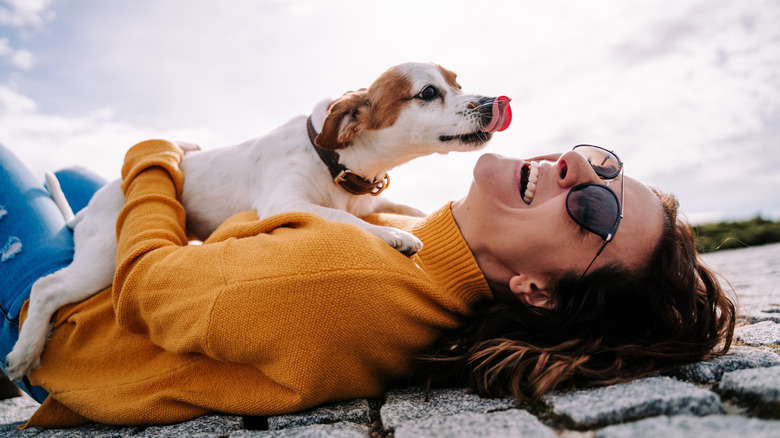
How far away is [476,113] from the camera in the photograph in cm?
260

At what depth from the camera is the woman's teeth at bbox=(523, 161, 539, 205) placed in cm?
183

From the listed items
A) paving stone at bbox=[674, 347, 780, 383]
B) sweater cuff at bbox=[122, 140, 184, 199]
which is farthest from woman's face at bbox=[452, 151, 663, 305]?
sweater cuff at bbox=[122, 140, 184, 199]

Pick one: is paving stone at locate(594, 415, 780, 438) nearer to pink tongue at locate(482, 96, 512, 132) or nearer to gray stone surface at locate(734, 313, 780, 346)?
gray stone surface at locate(734, 313, 780, 346)

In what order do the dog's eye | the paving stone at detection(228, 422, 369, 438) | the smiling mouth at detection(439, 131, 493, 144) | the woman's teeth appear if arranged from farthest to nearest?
Answer: 1. the dog's eye
2. the smiling mouth at detection(439, 131, 493, 144)
3. the woman's teeth
4. the paving stone at detection(228, 422, 369, 438)

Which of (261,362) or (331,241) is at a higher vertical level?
(331,241)

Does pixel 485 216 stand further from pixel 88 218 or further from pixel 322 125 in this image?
pixel 88 218

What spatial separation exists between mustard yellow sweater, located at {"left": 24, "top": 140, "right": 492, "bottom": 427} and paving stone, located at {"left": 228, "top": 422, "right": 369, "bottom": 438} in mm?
116

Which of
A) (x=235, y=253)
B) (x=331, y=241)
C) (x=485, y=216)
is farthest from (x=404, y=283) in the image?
(x=235, y=253)

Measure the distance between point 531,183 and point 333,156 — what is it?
4.00ft

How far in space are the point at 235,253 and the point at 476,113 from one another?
5.02 feet

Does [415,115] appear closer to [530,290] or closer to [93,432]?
[530,290]

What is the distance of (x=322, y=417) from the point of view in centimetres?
156

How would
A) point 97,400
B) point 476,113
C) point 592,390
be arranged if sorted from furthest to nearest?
point 476,113, point 97,400, point 592,390

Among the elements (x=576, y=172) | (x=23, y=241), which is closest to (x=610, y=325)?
(x=576, y=172)
